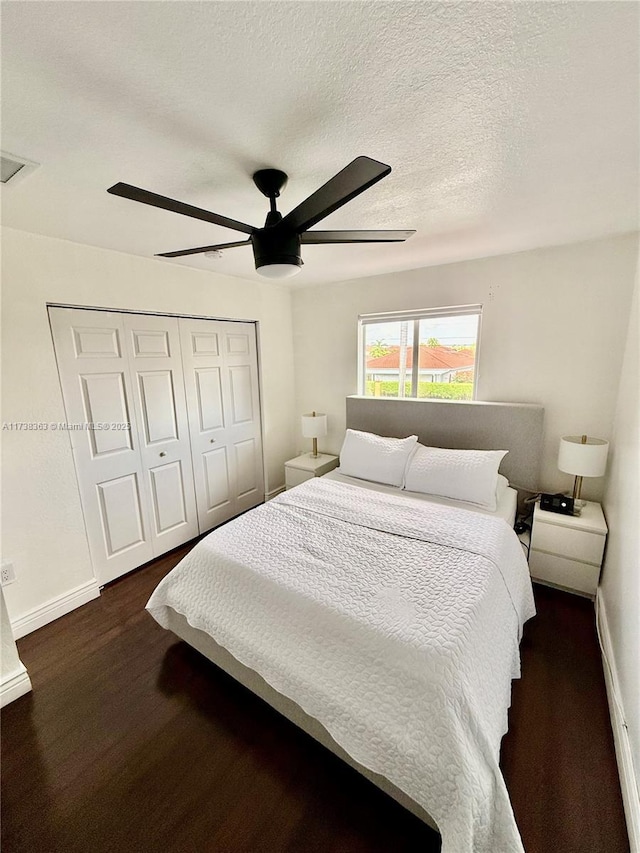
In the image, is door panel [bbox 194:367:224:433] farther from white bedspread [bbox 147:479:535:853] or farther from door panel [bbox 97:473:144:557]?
white bedspread [bbox 147:479:535:853]

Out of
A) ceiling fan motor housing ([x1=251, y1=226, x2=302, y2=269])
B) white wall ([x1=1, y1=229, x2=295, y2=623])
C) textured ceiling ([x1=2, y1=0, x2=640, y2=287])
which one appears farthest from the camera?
white wall ([x1=1, y1=229, x2=295, y2=623])

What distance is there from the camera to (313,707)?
132 cm

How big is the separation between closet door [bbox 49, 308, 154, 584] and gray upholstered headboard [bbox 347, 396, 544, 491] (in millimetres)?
2065

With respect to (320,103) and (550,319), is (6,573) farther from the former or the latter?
(550,319)

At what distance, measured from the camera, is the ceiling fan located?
3.47 ft

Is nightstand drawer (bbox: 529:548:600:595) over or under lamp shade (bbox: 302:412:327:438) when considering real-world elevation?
under

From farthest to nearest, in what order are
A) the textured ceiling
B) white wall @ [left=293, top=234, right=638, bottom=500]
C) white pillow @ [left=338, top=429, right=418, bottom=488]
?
1. white pillow @ [left=338, top=429, right=418, bottom=488]
2. white wall @ [left=293, top=234, right=638, bottom=500]
3. the textured ceiling

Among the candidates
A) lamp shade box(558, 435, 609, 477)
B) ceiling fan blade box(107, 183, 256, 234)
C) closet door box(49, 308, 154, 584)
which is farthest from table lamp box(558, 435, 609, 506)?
closet door box(49, 308, 154, 584)

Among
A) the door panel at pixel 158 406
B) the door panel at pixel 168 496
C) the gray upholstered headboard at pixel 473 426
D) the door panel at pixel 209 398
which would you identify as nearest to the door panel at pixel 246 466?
the door panel at pixel 209 398

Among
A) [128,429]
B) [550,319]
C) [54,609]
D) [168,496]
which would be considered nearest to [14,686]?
[54,609]

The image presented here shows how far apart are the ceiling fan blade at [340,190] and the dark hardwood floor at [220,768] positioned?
2128mm

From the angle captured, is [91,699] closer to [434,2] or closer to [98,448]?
[98,448]

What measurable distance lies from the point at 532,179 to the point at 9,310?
273 centimetres

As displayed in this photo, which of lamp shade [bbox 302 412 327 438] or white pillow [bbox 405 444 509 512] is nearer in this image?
white pillow [bbox 405 444 509 512]
